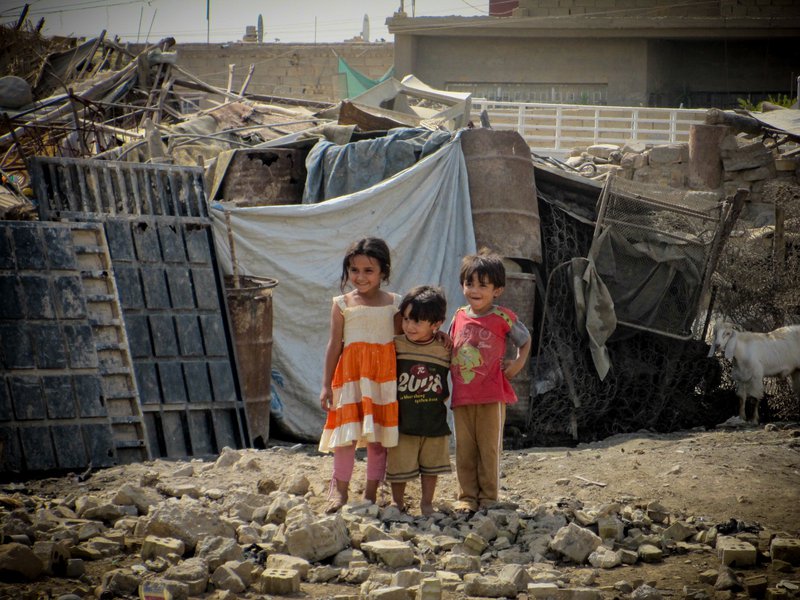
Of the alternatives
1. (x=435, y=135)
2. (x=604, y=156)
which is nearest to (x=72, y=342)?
(x=435, y=135)

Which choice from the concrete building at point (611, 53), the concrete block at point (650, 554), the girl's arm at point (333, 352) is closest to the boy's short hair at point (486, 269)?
the girl's arm at point (333, 352)

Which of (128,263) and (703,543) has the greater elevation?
(128,263)

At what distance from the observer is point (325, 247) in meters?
7.62

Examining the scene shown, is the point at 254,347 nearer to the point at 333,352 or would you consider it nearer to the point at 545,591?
the point at 333,352

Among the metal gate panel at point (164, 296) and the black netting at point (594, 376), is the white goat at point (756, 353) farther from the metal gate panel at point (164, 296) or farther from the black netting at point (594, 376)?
the metal gate panel at point (164, 296)

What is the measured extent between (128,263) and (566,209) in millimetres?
3443

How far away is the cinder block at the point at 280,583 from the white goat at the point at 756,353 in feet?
16.6

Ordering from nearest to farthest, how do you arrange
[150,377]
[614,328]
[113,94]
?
1. [150,377]
2. [614,328]
3. [113,94]

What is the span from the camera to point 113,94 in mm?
13469

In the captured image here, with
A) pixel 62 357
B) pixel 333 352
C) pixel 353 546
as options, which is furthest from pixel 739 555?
pixel 62 357

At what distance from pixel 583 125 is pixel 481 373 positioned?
13578 millimetres

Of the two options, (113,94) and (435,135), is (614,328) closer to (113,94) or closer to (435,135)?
(435,135)

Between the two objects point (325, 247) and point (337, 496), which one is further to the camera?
point (325, 247)

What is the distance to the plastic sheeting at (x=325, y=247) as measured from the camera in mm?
7516
